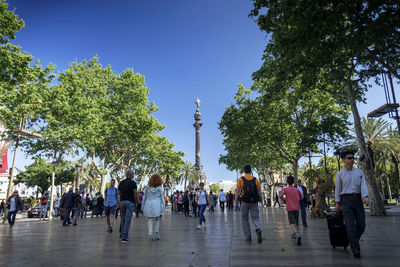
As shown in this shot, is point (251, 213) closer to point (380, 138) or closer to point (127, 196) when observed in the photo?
point (127, 196)

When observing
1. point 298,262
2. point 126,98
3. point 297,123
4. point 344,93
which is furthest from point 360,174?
point 126,98

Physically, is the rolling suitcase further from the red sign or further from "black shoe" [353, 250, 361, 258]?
the red sign

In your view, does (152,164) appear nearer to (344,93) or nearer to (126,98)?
(126,98)

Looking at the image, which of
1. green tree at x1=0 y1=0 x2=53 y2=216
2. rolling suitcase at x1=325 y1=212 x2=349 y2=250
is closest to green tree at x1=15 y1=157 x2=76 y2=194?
green tree at x1=0 y1=0 x2=53 y2=216

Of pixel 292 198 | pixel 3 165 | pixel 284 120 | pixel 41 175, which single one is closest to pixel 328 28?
pixel 292 198

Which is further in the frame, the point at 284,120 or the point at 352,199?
the point at 284,120

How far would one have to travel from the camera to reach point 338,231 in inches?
228

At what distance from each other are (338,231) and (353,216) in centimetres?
76

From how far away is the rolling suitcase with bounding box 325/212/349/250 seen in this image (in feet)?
18.8

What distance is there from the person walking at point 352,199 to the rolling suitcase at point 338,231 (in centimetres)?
48

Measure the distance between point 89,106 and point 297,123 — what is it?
1623 cm

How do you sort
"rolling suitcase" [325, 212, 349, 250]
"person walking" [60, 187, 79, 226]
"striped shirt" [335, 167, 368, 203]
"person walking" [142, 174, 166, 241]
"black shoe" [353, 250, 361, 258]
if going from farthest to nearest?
"person walking" [60, 187, 79, 226] < "person walking" [142, 174, 166, 241] < "rolling suitcase" [325, 212, 349, 250] < "striped shirt" [335, 167, 368, 203] < "black shoe" [353, 250, 361, 258]

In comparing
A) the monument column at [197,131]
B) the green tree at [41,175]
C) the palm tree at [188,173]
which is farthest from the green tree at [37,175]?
the palm tree at [188,173]

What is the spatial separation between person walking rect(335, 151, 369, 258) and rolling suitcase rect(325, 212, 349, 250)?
18.9 inches
